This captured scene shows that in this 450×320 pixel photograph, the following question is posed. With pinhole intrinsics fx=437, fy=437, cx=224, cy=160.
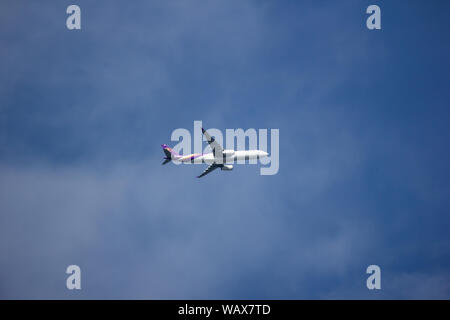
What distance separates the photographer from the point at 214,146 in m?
109

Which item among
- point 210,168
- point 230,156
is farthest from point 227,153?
point 210,168

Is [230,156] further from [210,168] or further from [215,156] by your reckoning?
[210,168]

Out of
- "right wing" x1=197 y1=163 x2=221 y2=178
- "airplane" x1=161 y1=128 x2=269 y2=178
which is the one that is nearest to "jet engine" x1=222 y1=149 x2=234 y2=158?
"airplane" x1=161 y1=128 x2=269 y2=178

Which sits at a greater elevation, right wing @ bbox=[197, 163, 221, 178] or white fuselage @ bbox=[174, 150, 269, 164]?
white fuselage @ bbox=[174, 150, 269, 164]

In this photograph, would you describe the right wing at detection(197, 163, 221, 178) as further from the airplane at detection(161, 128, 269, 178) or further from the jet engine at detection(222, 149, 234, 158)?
the jet engine at detection(222, 149, 234, 158)

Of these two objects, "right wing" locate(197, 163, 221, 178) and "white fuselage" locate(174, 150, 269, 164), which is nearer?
"white fuselage" locate(174, 150, 269, 164)

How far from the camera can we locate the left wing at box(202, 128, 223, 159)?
10769 centimetres

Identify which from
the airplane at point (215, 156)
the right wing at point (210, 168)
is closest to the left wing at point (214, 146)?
the airplane at point (215, 156)

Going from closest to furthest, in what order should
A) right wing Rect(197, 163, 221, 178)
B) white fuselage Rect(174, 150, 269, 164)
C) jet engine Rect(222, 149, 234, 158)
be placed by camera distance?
1. jet engine Rect(222, 149, 234, 158)
2. white fuselage Rect(174, 150, 269, 164)
3. right wing Rect(197, 163, 221, 178)

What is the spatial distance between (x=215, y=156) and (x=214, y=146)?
3302mm

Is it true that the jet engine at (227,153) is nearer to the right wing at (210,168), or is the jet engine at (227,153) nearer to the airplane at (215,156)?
the airplane at (215,156)

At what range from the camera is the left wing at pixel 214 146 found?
108 meters
